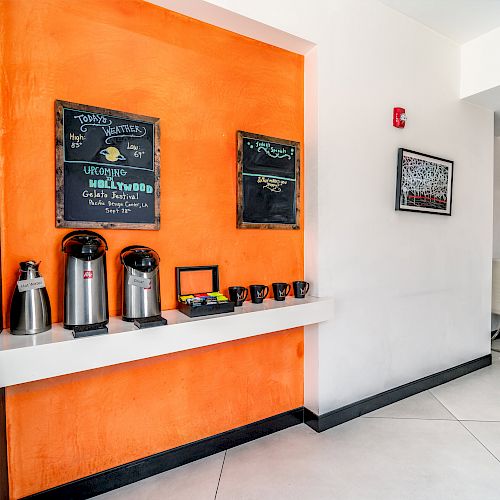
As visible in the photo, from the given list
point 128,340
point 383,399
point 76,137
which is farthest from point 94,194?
point 383,399

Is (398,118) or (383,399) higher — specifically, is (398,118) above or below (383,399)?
above

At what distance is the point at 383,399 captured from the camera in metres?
2.42

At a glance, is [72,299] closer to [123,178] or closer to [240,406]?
[123,178]

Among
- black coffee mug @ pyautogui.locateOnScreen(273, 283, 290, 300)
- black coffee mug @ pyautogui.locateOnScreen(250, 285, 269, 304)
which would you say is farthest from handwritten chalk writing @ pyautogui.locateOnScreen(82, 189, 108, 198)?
black coffee mug @ pyautogui.locateOnScreen(273, 283, 290, 300)

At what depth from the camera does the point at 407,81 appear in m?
2.52

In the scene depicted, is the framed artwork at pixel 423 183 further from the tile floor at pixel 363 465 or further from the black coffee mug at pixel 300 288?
the tile floor at pixel 363 465

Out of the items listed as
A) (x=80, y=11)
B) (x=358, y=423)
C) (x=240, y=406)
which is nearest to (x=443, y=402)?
(x=358, y=423)

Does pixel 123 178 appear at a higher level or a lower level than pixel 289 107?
lower

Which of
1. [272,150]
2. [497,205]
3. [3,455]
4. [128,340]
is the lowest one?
[3,455]

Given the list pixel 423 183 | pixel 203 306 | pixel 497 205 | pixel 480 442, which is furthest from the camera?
pixel 497 205

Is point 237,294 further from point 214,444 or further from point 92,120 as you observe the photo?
point 92,120

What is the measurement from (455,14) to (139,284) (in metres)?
2.81

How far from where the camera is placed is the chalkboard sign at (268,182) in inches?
77.7

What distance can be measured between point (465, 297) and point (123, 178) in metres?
2.92
